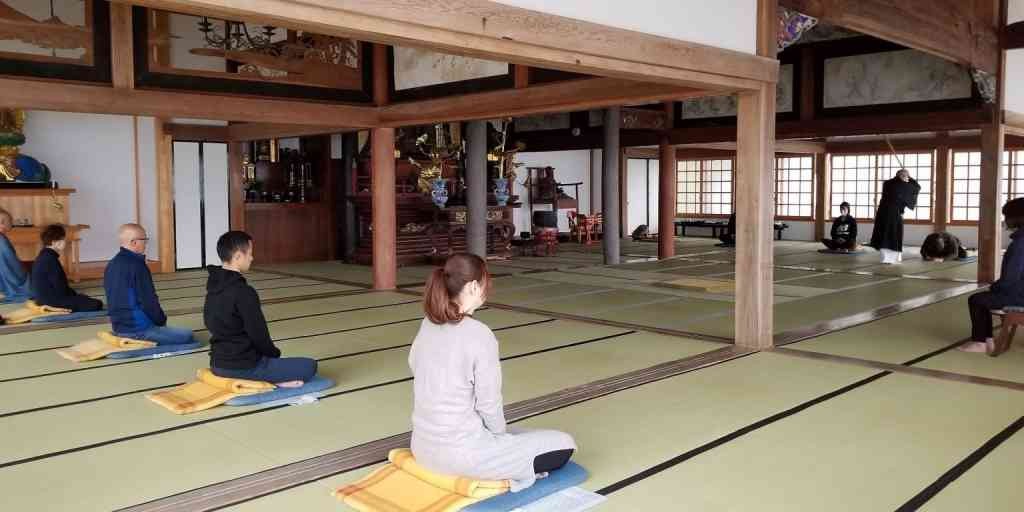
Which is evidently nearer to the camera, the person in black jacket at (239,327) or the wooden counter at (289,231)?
the person in black jacket at (239,327)

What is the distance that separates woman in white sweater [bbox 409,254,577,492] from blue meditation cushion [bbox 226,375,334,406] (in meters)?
1.48

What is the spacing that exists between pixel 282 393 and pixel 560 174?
524 inches

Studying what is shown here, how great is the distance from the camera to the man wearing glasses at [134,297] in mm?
4910

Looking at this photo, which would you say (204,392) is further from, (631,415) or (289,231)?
(289,231)

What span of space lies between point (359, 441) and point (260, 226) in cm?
850

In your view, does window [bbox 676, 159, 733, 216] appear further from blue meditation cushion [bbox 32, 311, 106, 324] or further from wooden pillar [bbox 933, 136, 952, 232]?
blue meditation cushion [bbox 32, 311, 106, 324]

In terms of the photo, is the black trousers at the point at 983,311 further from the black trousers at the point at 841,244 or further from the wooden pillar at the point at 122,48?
the black trousers at the point at 841,244

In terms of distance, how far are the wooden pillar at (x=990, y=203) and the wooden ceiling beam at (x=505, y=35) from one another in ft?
16.9

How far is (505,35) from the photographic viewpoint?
3.65 metres

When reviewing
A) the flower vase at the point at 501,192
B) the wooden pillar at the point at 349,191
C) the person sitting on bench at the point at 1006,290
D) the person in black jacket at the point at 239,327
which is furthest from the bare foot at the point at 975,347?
the wooden pillar at the point at 349,191

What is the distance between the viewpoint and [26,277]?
293 inches

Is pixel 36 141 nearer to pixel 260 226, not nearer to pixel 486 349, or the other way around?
pixel 260 226

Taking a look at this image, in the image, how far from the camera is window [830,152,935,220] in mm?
15500

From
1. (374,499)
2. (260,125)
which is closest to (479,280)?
(374,499)
